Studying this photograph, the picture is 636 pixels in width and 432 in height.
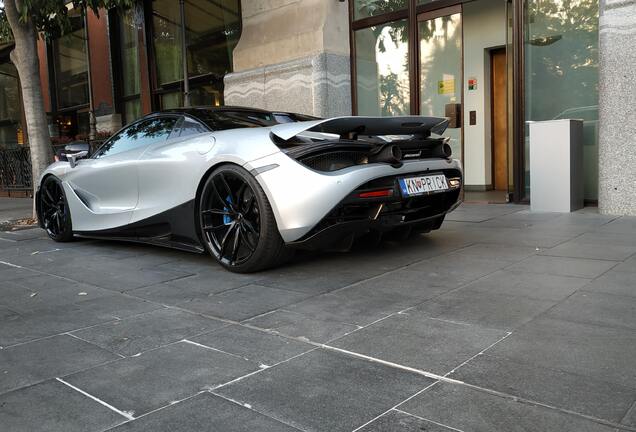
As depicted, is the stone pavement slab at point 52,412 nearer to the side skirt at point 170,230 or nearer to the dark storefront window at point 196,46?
the side skirt at point 170,230

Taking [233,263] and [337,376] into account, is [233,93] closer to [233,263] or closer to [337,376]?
[233,263]

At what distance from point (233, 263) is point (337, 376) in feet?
6.96

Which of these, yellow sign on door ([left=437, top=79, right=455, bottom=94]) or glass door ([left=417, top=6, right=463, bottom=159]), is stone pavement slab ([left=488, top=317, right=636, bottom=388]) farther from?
yellow sign on door ([left=437, top=79, right=455, bottom=94])

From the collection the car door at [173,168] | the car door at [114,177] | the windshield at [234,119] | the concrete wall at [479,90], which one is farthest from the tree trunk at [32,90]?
the concrete wall at [479,90]

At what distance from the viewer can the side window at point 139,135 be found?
521 centimetres

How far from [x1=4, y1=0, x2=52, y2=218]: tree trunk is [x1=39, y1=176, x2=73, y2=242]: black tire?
1.87 meters

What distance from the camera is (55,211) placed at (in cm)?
646

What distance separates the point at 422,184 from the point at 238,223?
1.41 meters

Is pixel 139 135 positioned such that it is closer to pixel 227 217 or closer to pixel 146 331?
pixel 227 217

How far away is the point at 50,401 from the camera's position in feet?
7.31

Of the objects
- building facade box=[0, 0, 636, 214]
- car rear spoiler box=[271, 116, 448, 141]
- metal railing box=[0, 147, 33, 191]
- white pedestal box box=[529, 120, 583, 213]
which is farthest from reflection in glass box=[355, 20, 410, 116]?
metal railing box=[0, 147, 33, 191]

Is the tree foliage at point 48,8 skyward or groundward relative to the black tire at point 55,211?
skyward

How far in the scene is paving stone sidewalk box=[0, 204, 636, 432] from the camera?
2049 millimetres

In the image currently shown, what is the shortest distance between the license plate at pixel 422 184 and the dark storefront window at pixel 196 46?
8.51 metres
